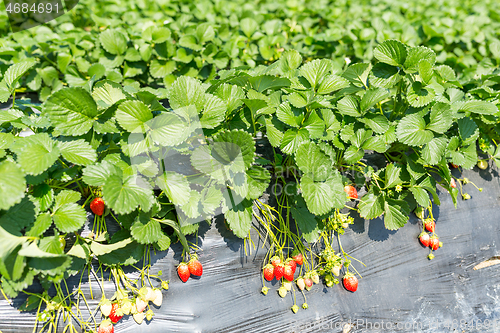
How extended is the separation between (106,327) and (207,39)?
63.7 inches

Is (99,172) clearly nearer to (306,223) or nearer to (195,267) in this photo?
(195,267)

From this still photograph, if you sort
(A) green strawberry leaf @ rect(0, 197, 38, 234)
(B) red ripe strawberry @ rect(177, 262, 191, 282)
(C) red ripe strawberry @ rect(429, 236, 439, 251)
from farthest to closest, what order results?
1. (C) red ripe strawberry @ rect(429, 236, 439, 251)
2. (B) red ripe strawberry @ rect(177, 262, 191, 282)
3. (A) green strawberry leaf @ rect(0, 197, 38, 234)

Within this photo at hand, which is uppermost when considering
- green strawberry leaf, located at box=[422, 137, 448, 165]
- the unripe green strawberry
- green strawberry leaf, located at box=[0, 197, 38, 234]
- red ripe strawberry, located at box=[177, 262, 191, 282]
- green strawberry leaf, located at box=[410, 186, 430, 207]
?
green strawberry leaf, located at box=[0, 197, 38, 234]

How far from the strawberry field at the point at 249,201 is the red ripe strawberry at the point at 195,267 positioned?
26mm

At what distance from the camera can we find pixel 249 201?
116cm

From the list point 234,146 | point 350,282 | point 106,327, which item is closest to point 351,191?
point 350,282

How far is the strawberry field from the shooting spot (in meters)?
1.00

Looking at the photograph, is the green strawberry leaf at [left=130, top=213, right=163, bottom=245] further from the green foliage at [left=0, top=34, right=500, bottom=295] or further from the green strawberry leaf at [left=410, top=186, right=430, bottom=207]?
the green strawberry leaf at [left=410, top=186, right=430, bottom=207]

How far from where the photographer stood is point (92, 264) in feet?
3.66

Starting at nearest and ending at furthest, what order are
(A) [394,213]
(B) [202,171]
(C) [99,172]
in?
(C) [99,172], (B) [202,171], (A) [394,213]

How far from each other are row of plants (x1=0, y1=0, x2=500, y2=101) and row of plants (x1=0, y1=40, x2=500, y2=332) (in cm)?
51

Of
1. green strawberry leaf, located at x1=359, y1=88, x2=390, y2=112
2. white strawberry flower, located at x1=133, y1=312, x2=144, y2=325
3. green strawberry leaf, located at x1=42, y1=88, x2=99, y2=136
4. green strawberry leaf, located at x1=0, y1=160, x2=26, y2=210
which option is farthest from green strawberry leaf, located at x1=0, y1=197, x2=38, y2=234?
green strawberry leaf, located at x1=359, y1=88, x2=390, y2=112

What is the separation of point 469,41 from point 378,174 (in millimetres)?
1887

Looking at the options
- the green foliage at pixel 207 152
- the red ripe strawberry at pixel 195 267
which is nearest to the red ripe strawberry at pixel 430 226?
the green foliage at pixel 207 152
